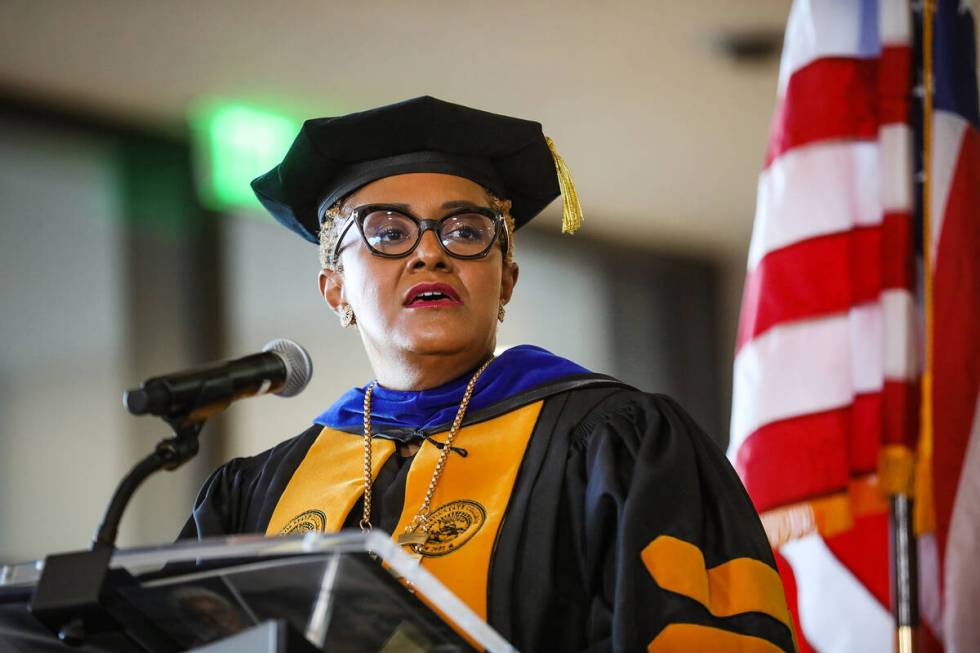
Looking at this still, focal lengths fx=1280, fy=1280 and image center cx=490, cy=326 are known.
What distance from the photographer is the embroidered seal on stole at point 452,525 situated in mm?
1969

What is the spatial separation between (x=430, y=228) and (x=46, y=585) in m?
1.07

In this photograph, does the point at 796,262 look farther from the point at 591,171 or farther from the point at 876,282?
the point at 591,171

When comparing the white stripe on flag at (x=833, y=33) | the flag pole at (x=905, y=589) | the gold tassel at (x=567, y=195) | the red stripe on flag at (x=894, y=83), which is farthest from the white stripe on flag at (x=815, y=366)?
the gold tassel at (x=567, y=195)

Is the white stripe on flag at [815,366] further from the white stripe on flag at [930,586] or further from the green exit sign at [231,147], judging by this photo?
the green exit sign at [231,147]

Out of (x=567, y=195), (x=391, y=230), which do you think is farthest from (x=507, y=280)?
(x=391, y=230)

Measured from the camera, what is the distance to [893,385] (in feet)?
9.45

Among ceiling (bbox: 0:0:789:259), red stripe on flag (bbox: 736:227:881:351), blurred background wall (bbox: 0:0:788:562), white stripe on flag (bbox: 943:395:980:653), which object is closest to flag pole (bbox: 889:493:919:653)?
white stripe on flag (bbox: 943:395:980:653)

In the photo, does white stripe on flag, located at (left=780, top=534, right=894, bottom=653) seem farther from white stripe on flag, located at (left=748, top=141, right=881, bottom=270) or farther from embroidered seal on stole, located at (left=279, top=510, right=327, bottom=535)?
embroidered seal on stole, located at (left=279, top=510, right=327, bottom=535)

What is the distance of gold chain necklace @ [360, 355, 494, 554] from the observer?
198cm

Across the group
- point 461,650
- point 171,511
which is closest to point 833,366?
point 461,650

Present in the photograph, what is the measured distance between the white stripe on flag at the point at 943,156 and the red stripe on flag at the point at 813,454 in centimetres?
46

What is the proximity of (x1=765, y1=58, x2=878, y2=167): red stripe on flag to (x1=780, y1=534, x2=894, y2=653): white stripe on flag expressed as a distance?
0.96 m

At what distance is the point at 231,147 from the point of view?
538cm

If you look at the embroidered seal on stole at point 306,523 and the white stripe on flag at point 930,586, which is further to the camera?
the white stripe on flag at point 930,586
